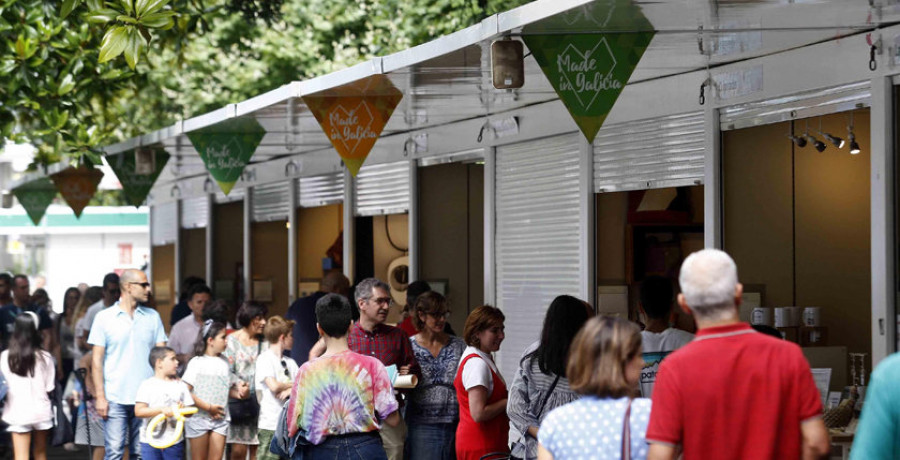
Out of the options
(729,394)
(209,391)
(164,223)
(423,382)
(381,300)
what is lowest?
(209,391)

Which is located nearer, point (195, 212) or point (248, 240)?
point (248, 240)

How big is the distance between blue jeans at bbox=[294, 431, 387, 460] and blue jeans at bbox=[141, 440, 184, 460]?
361 cm

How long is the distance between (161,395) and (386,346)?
2.46 m

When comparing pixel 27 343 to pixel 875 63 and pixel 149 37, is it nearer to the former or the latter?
pixel 149 37

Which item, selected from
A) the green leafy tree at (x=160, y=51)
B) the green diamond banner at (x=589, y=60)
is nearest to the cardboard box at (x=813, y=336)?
the green diamond banner at (x=589, y=60)

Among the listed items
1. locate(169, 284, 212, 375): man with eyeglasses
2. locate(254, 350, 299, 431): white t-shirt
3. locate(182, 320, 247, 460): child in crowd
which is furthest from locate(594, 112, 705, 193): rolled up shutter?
locate(169, 284, 212, 375): man with eyeglasses

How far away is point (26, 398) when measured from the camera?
37.9 feet

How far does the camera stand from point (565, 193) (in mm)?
11367

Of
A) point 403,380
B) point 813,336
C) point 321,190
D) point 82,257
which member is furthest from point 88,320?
point 82,257

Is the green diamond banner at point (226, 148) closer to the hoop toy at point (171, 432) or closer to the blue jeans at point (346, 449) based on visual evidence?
the hoop toy at point (171, 432)

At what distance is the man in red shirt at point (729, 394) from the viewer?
4.40 metres

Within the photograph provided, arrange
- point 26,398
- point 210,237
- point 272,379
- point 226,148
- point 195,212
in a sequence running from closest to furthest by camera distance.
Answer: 1. point 272,379
2. point 26,398
3. point 226,148
4. point 210,237
5. point 195,212

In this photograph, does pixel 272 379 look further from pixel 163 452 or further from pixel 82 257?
pixel 82 257

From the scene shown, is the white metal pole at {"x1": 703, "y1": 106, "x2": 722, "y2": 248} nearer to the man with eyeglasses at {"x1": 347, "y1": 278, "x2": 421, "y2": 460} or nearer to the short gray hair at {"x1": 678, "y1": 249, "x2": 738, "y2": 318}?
the man with eyeglasses at {"x1": 347, "y1": 278, "x2": 421, "y2": 460}
